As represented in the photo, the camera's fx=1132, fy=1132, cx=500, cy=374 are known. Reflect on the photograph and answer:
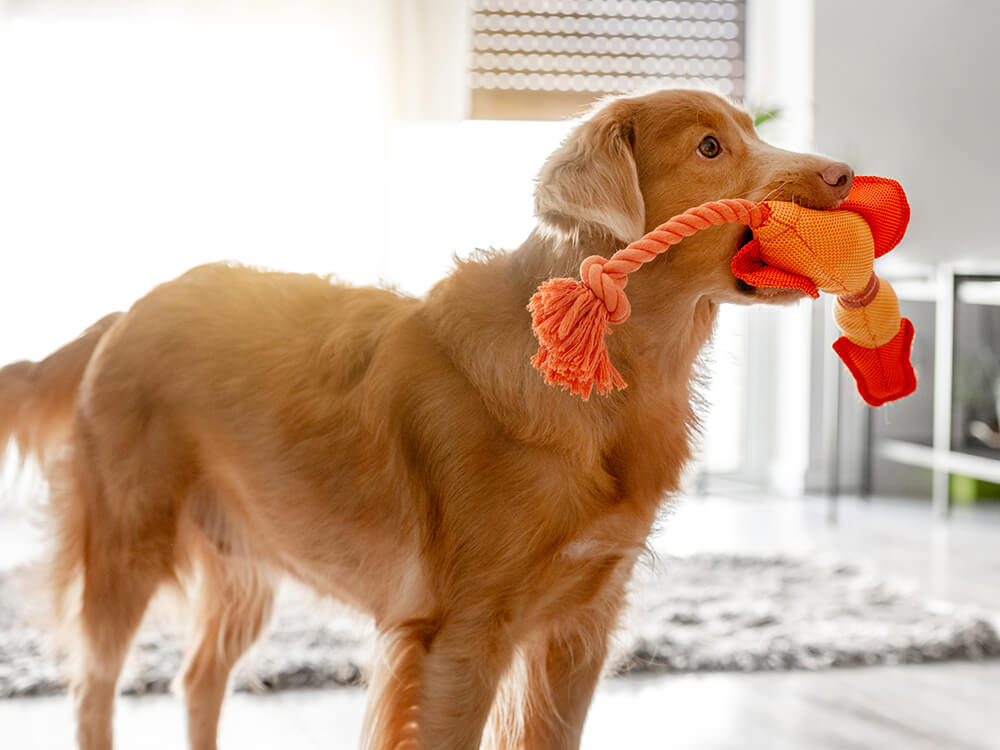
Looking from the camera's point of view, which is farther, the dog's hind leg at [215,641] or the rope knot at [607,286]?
the dog's hind leg at [215,641]

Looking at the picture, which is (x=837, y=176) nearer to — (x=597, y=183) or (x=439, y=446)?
(x=597, y=183)

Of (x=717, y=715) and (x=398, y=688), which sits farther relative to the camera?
(x=717, y=715)

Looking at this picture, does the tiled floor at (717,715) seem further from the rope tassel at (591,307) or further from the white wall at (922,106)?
the white wall at (922,106)

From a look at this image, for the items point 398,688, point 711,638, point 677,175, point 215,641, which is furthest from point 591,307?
point 711,638

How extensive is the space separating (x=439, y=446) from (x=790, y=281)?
21.4 inches

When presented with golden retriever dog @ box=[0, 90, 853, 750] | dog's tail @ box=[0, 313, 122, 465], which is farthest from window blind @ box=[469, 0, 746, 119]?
golden retriever dog @ box=[0, 90, 853, 750]

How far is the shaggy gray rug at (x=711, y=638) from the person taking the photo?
2717 millimetres

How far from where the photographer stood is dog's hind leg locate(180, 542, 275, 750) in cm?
217

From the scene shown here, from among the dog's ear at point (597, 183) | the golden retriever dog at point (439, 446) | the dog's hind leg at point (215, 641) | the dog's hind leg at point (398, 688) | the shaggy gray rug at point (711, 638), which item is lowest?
the shaggy gray rug at point (711, 638)

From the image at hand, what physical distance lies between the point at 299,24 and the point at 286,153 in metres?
0.55

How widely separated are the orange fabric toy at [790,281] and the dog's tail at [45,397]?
1.02 meters

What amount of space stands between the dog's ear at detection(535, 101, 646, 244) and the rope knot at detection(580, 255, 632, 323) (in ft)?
0.27

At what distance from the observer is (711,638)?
9.86 feet

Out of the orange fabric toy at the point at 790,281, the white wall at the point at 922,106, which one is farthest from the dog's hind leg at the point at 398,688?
the white wall at the point at 922,106
